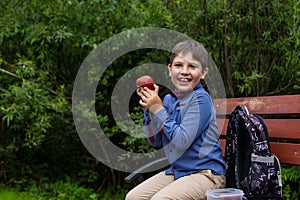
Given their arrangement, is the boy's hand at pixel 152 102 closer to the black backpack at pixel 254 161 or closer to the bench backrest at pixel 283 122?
the black backpack at pixel 254 161

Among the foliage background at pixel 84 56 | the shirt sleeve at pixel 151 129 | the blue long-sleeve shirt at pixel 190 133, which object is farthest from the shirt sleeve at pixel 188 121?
the foliage background at pixel 84 56

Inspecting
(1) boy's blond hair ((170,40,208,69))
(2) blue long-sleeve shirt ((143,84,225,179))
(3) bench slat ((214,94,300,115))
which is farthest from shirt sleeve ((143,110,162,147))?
(3) bench slat ((214,94,300,115))

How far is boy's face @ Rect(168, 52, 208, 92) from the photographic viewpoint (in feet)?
8.84

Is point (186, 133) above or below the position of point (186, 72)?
below

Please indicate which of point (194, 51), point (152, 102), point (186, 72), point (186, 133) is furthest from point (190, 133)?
point (194, 51)

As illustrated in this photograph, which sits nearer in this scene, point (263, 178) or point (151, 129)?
point (263, 178)

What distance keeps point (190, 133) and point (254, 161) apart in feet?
1.10

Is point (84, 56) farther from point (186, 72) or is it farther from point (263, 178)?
point (263, 178)

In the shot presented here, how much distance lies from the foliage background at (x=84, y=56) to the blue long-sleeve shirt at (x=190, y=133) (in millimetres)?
1257

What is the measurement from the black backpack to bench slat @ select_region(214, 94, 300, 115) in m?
0.20

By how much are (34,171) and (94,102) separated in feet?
4.09

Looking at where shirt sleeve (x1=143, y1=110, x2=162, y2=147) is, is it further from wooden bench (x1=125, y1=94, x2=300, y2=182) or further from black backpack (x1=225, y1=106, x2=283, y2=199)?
black backpack (x1=225, y1=106, x2=283, y2=199)

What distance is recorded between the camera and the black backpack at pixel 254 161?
2381 mm

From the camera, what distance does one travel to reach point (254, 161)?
2398 mm
